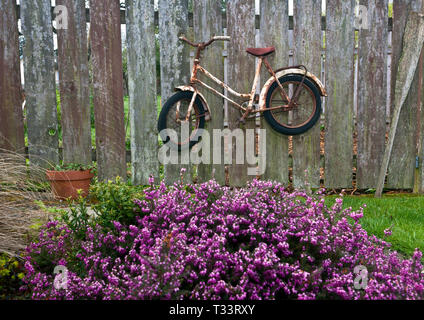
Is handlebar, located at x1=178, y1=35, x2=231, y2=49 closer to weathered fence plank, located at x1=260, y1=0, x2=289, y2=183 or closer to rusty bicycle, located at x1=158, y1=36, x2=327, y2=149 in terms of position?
rusty bicycle, located at x1=158, y1=36, x2=327, y2=149

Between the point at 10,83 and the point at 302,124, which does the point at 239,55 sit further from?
the point at 10,83

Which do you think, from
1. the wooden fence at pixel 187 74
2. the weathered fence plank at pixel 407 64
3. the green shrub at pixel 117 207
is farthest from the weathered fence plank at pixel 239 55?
the green shrub at pixel 117 207

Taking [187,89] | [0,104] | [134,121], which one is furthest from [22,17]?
[187,89]

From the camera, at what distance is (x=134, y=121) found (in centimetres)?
435

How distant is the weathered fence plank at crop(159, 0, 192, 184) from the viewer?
13.8 feet

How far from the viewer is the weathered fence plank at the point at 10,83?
4.23 m

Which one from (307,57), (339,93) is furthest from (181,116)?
(339,93)

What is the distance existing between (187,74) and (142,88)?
0.52 meters

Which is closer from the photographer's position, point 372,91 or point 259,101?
point 259,101

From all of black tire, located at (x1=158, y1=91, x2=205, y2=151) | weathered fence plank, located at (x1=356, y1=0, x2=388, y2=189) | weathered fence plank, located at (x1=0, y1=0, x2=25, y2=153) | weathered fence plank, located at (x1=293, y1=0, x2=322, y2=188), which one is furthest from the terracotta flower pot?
weathered fence plank, located at (x1=356, y1=0, x2=388, y2=189)

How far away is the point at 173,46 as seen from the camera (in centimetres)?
424

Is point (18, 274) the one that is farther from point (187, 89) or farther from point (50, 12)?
point (50, 12)

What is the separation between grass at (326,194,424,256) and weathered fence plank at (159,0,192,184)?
6.75ft

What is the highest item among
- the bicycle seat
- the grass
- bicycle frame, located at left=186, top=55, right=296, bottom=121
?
the bicycle seat
